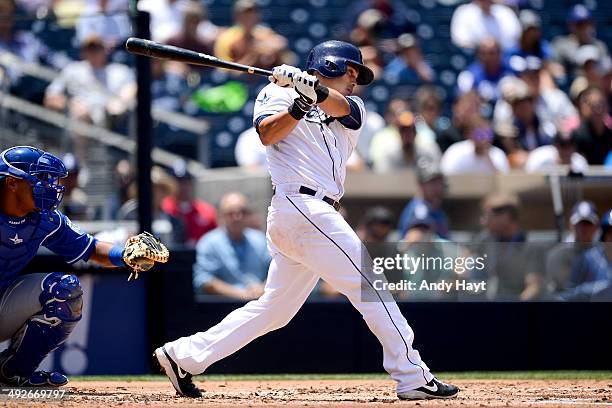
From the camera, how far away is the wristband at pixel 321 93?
16.4ft

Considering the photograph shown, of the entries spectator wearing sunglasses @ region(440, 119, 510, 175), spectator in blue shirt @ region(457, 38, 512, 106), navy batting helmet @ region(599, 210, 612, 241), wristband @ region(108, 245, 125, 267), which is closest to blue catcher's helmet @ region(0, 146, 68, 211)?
wristband @ region(108, 245, 125, 267)

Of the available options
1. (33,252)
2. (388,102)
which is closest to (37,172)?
(33,252)

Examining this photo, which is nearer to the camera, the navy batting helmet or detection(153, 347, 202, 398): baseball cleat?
detection(153, 347, 202, 398): baseball cleat

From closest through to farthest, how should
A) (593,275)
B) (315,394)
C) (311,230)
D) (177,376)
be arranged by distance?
1. (311,230)
2. (177,376)
3. (315,394)
4. (593,275)

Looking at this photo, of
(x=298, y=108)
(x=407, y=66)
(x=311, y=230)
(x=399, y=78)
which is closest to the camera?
(x=298, y=108)

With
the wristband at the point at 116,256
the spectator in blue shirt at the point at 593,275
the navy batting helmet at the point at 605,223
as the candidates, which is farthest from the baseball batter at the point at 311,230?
the navy batting helmet at the point at 605,223

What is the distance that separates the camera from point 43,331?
5.68m

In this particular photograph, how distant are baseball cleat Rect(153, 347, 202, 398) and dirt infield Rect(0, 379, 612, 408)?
59 millimetres

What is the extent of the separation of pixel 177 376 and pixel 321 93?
1.59 meters

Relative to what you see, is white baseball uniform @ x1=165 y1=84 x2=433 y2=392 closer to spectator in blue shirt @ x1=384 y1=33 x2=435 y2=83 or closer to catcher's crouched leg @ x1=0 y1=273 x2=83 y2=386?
catcher's crouched leg @ x1=0 y1=273 x2=83 y2=386

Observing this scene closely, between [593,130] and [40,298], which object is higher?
[593,130]

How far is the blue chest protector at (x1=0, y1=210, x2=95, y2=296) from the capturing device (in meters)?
5.59

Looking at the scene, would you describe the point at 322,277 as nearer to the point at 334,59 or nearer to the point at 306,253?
the point at 306,253

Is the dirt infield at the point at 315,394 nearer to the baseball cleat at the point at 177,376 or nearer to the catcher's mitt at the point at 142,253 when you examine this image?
the baseball cleat at the point at 177,376
